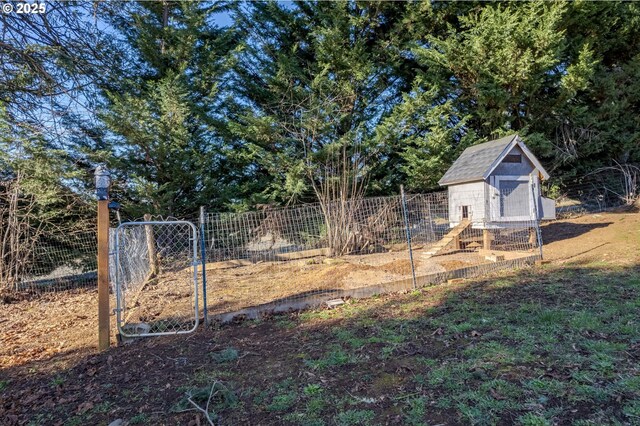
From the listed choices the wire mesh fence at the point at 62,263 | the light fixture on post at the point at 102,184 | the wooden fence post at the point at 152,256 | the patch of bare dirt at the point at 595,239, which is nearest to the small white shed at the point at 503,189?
the patch of bare dirt at the point at 595,239

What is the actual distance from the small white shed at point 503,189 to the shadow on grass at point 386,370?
316cm

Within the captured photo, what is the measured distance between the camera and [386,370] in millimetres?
3002

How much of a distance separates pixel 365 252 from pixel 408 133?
4481 millimetres

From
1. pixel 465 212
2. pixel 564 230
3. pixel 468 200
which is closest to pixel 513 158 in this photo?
pixel 468 200

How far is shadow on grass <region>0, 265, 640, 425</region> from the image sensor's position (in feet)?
7.86

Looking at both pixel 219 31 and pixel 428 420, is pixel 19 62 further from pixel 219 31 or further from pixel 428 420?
pixel 219 31

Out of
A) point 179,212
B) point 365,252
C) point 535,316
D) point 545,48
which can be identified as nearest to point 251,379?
point 535,316

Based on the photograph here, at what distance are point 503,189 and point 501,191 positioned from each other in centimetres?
8

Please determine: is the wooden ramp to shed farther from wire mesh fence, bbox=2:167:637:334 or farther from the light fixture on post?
the light fixture on post

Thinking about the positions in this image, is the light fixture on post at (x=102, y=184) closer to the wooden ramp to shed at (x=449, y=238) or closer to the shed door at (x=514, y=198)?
the wooden ramp to shed at (x=449, y=238)

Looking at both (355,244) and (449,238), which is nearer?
(449,238)

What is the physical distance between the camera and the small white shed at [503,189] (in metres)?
7.63

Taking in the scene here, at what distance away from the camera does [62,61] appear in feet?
14.0

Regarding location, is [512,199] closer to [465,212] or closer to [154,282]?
[465,212]
